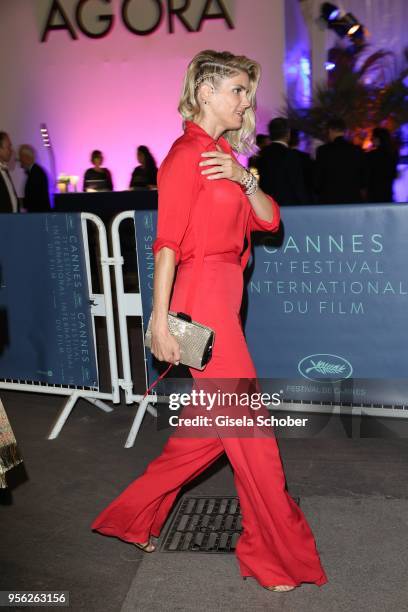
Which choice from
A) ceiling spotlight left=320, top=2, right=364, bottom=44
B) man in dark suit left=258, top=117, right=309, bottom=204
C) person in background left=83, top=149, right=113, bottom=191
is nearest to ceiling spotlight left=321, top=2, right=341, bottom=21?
ceiling spotlight left=320, top=2, right=364, bottom=44

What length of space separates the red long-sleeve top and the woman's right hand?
0.28 meters

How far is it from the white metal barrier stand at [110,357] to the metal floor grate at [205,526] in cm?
128

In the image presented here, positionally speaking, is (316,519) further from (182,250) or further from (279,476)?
(182,250)

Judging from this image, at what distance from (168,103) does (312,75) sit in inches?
124

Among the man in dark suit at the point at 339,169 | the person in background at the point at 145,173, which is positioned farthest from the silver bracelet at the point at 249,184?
the person in background at the point at 145,173

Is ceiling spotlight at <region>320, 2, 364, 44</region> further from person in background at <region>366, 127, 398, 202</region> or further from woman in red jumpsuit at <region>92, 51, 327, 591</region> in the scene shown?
woman in red jumpsuit at <region>92, 51, 327, 591</region>

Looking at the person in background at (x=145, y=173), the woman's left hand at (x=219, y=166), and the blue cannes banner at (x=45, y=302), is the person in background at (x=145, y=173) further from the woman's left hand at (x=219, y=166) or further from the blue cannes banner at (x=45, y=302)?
the woman's left hand at (x=219, y=166)

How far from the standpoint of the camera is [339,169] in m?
7.69

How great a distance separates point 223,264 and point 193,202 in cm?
30

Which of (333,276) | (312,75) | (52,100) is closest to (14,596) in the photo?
(333,276)

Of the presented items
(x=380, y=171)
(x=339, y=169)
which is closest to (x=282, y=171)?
(x=339, y=169)

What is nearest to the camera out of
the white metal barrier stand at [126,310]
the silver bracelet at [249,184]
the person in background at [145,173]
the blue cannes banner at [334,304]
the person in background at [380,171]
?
the silver bracelet at [249,184]

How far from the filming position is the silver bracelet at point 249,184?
2.79 meters

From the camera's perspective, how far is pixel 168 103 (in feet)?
51.2
